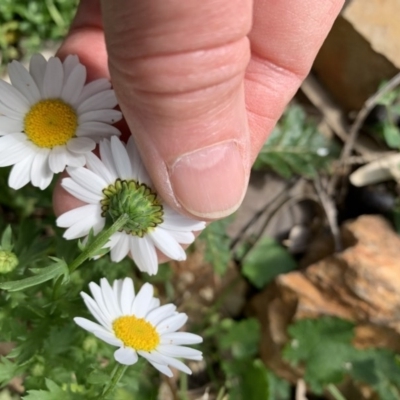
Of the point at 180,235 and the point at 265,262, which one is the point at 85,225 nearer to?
the point at 180,235

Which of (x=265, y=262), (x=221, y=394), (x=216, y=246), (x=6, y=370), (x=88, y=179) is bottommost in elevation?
(x=221, y=394)

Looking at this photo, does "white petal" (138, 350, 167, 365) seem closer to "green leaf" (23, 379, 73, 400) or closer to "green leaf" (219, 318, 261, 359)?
"green leaf" (23, 379, 73, 400)

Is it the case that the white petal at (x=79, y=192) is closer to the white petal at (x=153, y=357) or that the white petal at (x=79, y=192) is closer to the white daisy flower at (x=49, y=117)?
the white daisy flower at (x=49, y=117)

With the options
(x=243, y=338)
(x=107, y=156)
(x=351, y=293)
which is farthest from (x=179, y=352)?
(x=351, y=293)

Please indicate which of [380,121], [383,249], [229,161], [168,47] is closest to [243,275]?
[383,249]

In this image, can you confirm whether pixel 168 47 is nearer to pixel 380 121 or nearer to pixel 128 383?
pixel 128 383

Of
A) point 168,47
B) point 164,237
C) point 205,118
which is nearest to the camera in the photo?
point 168,47
